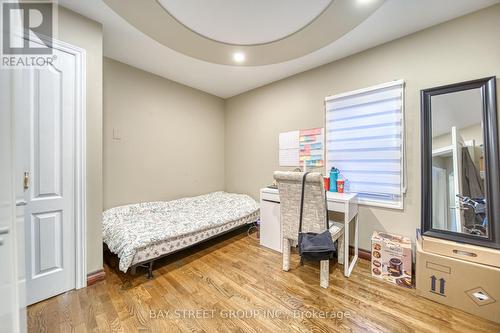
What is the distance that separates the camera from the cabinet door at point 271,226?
2.56 metres

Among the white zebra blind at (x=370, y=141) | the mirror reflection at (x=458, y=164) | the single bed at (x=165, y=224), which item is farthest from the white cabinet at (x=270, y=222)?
the mirror reflection at (x=458, y=164)

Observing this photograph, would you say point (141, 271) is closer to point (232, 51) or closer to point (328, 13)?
point (232, 51)

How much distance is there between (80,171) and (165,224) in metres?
0.98

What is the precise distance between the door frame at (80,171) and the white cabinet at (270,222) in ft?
6.35

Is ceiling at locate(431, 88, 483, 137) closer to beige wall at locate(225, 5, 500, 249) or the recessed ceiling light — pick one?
beige wall at locate(225, 5, 500, 249)

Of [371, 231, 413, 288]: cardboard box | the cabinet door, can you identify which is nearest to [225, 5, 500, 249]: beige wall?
[371, 231, 413, 288]: cardboard box

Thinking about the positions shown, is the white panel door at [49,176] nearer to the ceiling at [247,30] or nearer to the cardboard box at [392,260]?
the ceiling at [247,30]

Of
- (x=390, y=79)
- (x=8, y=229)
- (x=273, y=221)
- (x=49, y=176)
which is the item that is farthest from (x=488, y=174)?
(x=49, y=176)

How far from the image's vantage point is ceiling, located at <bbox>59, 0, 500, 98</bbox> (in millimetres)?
1713

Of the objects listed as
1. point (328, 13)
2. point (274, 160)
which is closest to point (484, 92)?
point (328, 13)

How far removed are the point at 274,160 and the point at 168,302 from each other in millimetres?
2411

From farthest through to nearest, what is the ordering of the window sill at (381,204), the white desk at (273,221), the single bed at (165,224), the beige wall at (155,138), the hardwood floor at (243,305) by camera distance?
the beige wall at (155,138), the white desk at (273,221), the window sill at (381,204), the single bed at (165,224), the hardwood floor at (243,305)

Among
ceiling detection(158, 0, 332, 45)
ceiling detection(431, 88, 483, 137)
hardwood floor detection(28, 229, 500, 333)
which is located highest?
ceiling detection(158, 0, 332, 45)

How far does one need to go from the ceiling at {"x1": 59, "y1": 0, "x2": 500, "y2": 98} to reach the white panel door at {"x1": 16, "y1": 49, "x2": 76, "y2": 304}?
0.69m
